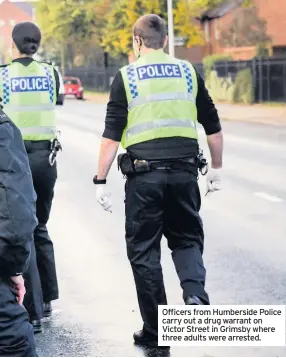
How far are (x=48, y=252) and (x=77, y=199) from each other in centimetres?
595

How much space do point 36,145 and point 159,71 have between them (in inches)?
48.3

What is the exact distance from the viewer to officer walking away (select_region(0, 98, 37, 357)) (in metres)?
4.02

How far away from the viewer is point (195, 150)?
6.11 metres

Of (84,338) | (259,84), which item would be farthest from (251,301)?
(259,84)

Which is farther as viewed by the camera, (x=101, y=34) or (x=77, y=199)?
(x=101, y=34)

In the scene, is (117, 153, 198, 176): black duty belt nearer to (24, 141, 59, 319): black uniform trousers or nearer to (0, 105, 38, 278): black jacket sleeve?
(24, 141, 59, 319): black uniform trousers

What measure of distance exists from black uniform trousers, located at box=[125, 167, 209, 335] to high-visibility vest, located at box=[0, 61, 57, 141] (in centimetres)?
111

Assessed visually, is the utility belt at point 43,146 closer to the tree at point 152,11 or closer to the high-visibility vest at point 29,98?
the high-visibility vest at point 29,98

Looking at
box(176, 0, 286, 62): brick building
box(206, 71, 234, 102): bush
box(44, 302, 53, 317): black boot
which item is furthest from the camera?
box(176, 0, 286, 62): brick building

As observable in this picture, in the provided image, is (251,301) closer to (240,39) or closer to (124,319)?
(124,319)

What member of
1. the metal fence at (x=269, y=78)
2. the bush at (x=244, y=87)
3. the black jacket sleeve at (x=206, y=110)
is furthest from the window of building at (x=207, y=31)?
the black jacket sleeve at (x=206, y=110)

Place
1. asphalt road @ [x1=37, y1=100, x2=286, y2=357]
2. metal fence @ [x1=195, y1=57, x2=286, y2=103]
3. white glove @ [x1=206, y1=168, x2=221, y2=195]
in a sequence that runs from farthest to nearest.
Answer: metal fence @ [x1=195, y1=57, x2=286, y2=103], white glove @ [x1=206, y1=168, x2=221, y2=195], asphalt road @ [x1=37, y1=100, x2=286, y2=357]

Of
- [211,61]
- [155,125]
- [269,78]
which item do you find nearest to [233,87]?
[269,78]

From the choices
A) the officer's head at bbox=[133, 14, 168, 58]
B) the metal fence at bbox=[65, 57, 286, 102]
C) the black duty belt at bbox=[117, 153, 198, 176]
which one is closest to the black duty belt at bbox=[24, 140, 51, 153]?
the black duty belt at bbox=[117, 153, 198, 176]
